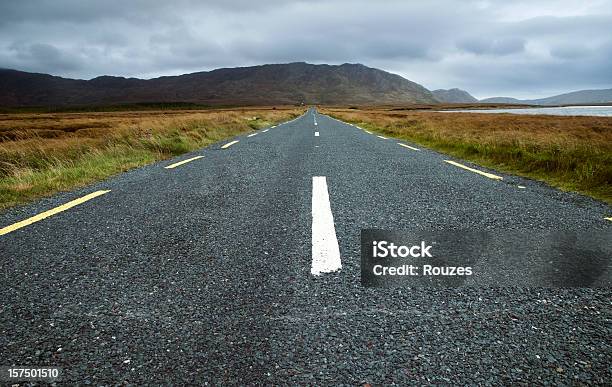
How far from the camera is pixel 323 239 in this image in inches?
133

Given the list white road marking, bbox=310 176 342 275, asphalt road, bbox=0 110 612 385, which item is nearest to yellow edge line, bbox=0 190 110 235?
asphalt road, bbox=0 110 612 385

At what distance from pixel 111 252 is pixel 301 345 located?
7.17 feet

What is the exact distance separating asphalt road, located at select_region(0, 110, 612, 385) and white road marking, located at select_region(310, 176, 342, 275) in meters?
0.04

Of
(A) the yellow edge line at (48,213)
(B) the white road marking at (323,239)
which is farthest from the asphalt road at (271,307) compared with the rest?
(A) the yellow edge line at (48,213)

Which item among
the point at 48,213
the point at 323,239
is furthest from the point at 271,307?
the point at 48,213

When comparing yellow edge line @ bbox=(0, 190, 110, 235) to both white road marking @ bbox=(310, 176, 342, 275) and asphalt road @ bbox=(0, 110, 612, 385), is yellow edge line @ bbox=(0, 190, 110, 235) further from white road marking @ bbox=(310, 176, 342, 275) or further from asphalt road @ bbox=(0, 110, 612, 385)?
white road marking @ bbox=(310, 176, 342, 275)

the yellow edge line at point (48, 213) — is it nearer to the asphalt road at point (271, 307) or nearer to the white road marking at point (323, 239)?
the asphalt road at point (271, 307)

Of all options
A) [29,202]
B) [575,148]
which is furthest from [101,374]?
[575,148]

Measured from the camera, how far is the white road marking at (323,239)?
2801 millimetres

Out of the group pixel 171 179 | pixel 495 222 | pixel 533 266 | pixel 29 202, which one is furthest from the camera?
pixel 171 179

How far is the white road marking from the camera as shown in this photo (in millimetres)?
2801

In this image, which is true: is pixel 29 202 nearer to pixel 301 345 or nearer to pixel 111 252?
pixel 111 252

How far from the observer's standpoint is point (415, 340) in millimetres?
1930

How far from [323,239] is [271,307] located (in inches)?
48.1
